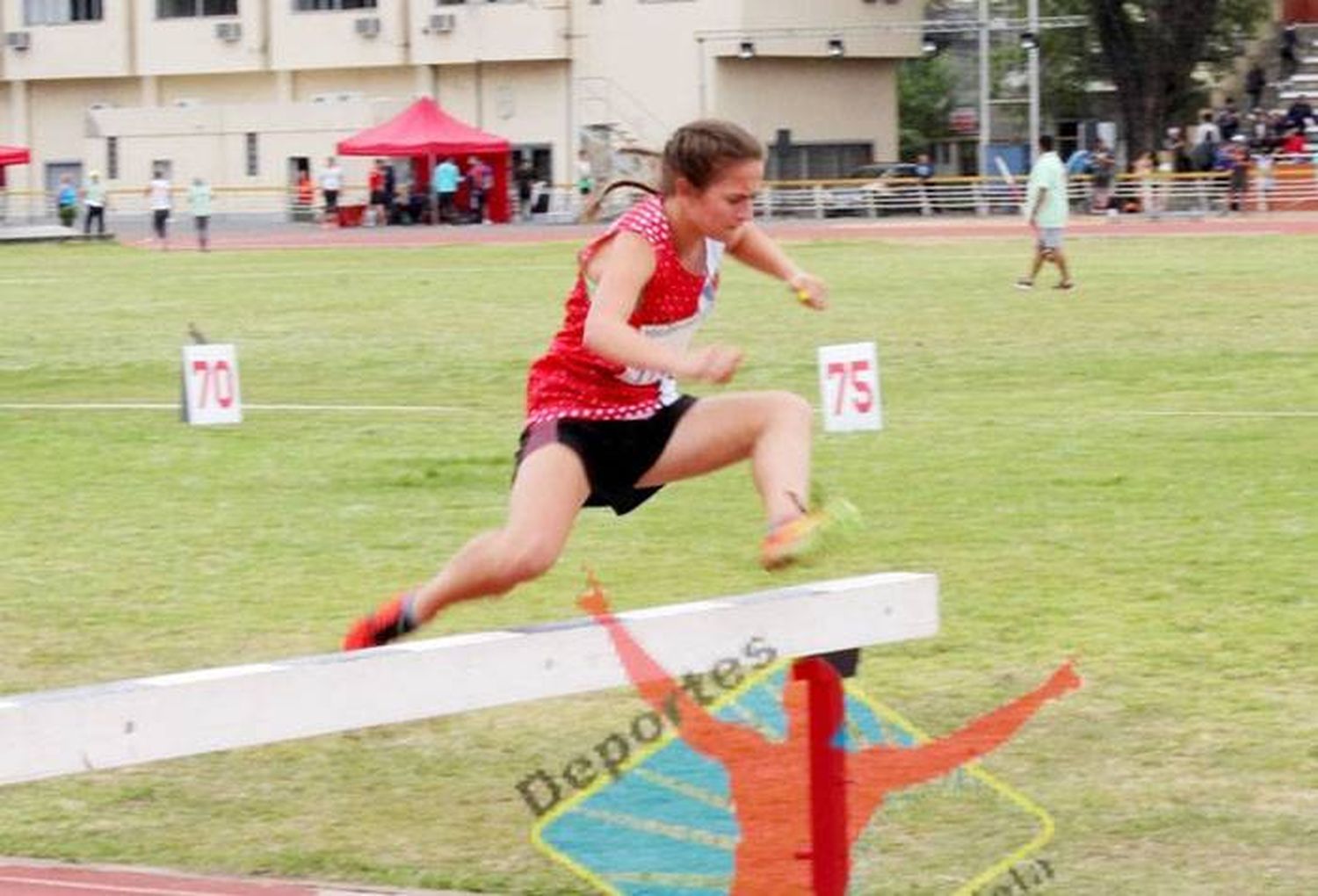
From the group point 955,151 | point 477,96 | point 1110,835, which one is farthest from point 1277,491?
point 955,151

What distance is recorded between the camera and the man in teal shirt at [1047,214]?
3006 centimetres

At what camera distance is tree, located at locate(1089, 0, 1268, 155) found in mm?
62156

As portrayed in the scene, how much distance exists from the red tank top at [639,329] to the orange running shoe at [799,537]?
1.81 feet

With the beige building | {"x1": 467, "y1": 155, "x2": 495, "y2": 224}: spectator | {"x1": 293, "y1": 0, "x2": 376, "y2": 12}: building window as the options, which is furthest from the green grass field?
{"x1": 293, "y1": 0, "x2": 376, "y2": 12}: building window

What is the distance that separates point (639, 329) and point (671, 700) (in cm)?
101

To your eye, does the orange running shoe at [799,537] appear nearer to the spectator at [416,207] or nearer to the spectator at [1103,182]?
the spectator at [1103,182]

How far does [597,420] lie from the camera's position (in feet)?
23.4

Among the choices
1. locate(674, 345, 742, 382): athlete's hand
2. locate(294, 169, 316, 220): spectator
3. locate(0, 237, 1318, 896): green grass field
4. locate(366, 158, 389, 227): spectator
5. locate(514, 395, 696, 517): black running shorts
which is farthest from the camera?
locate(294, 169, 316, 220): spectator

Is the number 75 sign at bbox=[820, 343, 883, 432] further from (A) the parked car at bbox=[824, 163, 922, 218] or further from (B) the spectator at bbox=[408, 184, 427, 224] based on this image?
(B) the spectator at bbox=[408, 184, 427, 224]

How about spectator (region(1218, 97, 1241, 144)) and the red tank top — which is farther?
spectator (region(1218, 97, 1241, 144))

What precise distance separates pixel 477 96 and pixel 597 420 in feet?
204

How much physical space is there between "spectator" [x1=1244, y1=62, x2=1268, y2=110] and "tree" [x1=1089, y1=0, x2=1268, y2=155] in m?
2.45

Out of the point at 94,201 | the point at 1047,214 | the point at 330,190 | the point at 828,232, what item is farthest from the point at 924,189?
the point at 1047,214

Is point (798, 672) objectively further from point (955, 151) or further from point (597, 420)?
point (955, 151)
